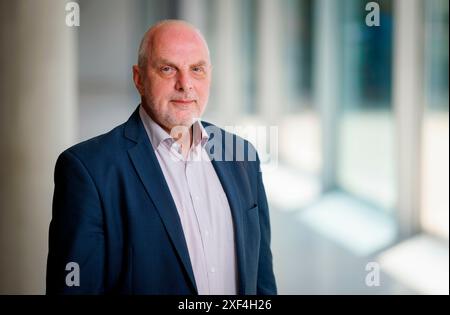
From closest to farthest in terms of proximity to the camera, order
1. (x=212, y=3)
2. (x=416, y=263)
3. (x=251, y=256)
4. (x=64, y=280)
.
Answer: (x=64, y=280), (x=251, y=256), (x=416, y=263), (x=212, y=3)

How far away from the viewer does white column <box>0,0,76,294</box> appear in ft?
5.98

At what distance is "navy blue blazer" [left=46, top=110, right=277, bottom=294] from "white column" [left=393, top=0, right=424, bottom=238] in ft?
5.80

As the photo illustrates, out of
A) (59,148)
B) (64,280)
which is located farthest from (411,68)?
(64,280)

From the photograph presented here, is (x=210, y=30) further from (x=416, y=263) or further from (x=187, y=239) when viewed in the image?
(x=187, y=239)

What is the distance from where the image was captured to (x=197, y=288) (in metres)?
1.21

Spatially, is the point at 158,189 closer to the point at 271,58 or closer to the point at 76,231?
the point at 76,231

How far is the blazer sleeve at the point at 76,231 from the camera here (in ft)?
3.71

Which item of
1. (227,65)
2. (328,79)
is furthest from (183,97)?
(227,65)

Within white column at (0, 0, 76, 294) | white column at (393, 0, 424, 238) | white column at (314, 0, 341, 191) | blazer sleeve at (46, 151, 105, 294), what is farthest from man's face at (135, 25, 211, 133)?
white column at (314, 0, 341, 191)

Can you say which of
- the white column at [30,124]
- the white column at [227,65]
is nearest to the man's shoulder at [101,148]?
the white column at [30,124]

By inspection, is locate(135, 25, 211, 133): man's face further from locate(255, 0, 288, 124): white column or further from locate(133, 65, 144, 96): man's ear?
locate(255, 0, 288, 124): white column

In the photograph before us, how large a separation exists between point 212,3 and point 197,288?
3.49 meters

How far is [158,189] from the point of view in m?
1.18

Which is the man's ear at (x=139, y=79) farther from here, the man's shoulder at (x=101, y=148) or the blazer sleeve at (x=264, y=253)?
the blazer sleeve at (x=264, y=253)
